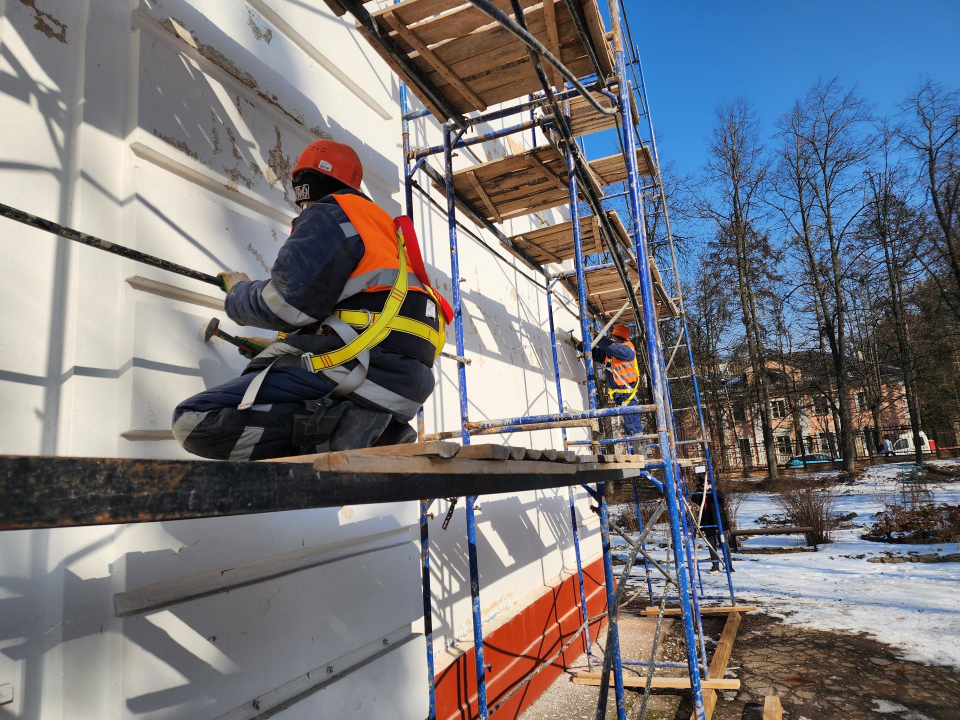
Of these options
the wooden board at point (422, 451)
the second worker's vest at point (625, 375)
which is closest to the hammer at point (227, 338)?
the wooden board at point (422, 451)

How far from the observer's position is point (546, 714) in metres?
5.07

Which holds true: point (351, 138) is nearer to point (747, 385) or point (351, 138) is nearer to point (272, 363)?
point (272, 363)

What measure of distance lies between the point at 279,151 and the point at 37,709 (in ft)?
8.47

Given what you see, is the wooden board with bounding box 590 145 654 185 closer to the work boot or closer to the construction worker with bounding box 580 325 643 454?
the construction worker with bounding box 580 325 643 454

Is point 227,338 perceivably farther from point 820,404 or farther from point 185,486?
point 820,404

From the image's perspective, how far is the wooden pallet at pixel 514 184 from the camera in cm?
487

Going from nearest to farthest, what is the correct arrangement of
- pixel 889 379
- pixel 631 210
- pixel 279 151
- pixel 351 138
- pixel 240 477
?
pixel 240 477 → pixel 279 151 → pixel 351 138 → pixel 631 210 → pixel 889 379

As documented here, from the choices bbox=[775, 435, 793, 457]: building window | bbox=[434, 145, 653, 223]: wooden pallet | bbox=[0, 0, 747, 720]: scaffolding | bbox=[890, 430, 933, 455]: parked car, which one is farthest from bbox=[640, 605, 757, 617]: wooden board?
bbox=[775, 435, 793, 457]: building window

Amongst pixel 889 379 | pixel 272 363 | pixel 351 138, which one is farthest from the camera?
pixel 889 379

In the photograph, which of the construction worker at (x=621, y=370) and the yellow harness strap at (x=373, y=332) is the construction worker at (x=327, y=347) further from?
the construction worker at (x=621, y=370)

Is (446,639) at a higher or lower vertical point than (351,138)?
lower

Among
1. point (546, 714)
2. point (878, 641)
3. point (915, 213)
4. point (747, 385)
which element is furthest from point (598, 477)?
point (915, 213)

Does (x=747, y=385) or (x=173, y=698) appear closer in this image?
(x=173, y=698)

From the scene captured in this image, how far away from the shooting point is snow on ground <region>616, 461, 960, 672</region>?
6.29m
